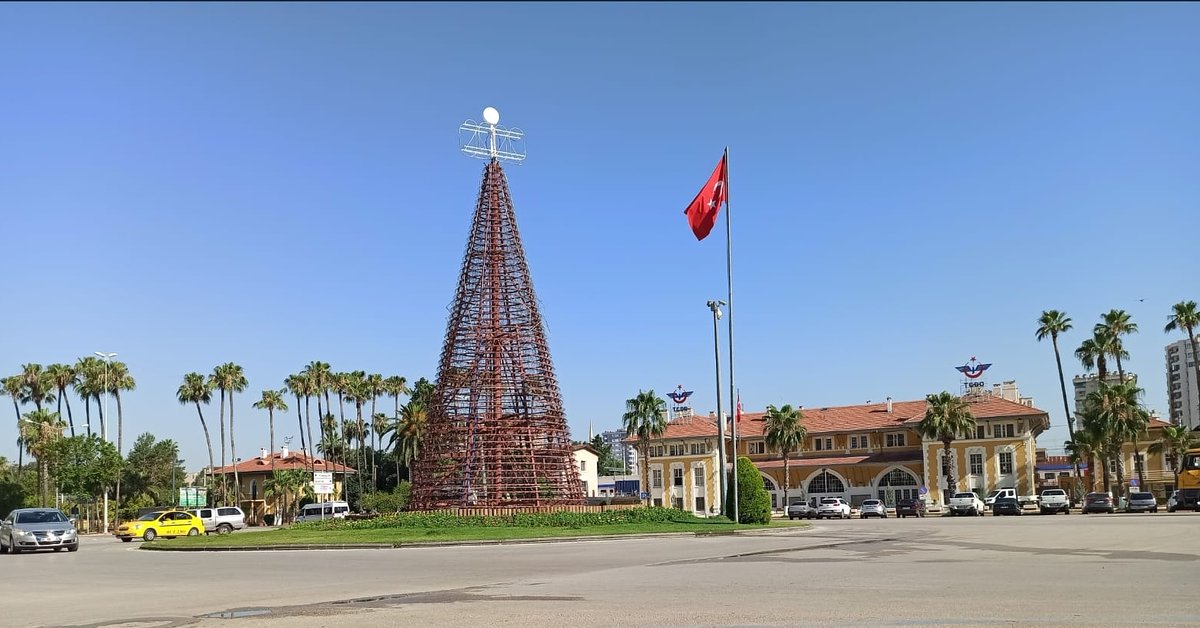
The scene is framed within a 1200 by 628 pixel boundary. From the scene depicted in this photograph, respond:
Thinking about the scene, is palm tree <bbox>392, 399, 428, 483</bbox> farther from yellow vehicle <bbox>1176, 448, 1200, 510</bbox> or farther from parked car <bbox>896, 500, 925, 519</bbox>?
yellow vehicle <bbox>1176, 448, 1200, 510</bbox>

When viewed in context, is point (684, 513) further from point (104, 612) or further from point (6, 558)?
point (104, 612)

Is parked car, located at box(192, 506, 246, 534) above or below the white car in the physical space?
above

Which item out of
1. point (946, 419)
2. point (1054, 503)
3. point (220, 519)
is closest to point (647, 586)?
point (220, 519)

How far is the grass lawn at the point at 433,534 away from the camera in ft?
111

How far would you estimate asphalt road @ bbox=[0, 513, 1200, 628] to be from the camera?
12469 mm

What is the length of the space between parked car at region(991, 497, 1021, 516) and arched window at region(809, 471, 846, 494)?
71.0 ft

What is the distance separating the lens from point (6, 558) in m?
31.0

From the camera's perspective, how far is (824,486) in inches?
3393

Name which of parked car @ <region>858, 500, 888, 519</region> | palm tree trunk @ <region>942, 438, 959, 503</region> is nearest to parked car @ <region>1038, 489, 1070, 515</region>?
parked car @ <region>858, 500, 888, 519</region>

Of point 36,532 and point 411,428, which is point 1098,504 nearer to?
point 411,428

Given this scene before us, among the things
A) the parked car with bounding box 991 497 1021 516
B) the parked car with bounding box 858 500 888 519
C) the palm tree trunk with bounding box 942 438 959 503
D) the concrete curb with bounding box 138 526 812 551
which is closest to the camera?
the concrete curb with bounding box 138 526 812 551

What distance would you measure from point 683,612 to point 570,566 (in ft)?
30.7

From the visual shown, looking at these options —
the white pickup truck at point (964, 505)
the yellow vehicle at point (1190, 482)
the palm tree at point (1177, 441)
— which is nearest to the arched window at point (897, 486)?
the white pickup truck at point (964, 505)

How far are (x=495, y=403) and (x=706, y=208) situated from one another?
12.3 meters
